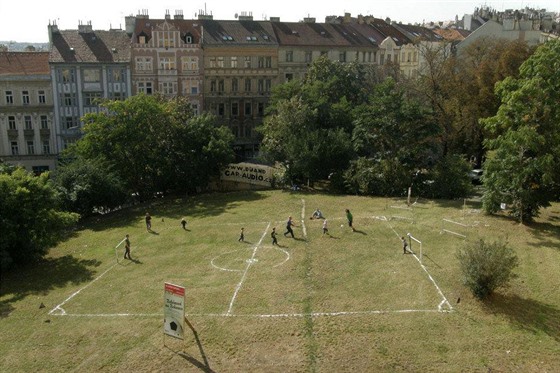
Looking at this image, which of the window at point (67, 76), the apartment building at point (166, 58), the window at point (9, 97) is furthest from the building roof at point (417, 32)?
the window at point (9, 97)

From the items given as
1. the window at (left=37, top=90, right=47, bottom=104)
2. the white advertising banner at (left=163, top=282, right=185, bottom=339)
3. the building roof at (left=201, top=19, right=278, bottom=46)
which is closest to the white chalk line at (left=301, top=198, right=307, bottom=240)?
the white advertising banner at (left=163, top=282, right=185, bottom=339)

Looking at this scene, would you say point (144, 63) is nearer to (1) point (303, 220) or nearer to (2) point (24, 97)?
(2) point (24, 97)

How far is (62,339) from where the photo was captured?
24125 mm

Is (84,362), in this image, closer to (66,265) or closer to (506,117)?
(66,265)

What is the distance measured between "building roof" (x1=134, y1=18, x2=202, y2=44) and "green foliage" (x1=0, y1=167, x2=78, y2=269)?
125ft

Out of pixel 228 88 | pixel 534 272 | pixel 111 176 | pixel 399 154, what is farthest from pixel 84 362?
pixel 228 88

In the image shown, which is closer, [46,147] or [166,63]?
[46,147]

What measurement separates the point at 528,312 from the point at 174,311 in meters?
15.7

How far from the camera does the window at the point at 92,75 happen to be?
2682 inches

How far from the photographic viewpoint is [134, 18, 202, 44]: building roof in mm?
70188

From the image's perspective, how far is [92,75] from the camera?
68.4m

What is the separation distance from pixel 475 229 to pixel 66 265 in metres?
26.9

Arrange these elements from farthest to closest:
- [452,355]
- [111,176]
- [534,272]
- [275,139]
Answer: [275,139] → [111,176] → [534,272] → [452,355]

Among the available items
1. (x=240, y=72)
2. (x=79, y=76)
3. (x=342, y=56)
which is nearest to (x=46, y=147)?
(x=79, y=76)
